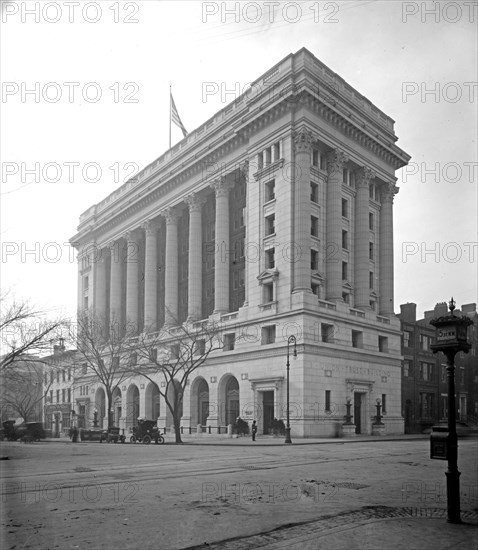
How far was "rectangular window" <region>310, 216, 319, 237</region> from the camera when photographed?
5781 centimetres

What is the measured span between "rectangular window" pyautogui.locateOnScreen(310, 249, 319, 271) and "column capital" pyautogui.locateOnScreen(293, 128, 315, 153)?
9425mm

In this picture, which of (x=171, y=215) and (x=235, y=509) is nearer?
(x=235, y=509)

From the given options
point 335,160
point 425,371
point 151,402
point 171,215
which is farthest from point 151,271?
point 425,371

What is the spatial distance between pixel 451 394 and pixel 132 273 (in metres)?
75.7

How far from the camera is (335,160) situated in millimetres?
60125

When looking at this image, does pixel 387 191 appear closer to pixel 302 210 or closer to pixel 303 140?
pixel 303 140

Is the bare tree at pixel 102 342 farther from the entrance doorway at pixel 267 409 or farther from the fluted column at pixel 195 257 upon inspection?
the entrance doorway at pixel 267 409

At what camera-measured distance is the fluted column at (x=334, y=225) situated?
58306mm

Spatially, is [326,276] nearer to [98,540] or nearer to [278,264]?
[278,264]

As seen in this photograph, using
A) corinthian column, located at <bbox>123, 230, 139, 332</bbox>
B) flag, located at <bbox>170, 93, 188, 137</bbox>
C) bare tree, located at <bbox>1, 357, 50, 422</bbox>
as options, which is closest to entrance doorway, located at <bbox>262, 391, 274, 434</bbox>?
bare tree, located at <bbox>1, 357, 50, 422</bbox>

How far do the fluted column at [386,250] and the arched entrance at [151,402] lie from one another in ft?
94.6

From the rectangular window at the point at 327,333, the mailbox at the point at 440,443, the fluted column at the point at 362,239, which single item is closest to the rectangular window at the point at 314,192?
the fluted column at the point at 362,239

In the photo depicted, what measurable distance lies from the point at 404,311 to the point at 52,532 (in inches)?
3107

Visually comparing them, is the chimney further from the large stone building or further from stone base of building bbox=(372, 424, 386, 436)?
stone base of building bbox=(372, 424, 386, 436)
